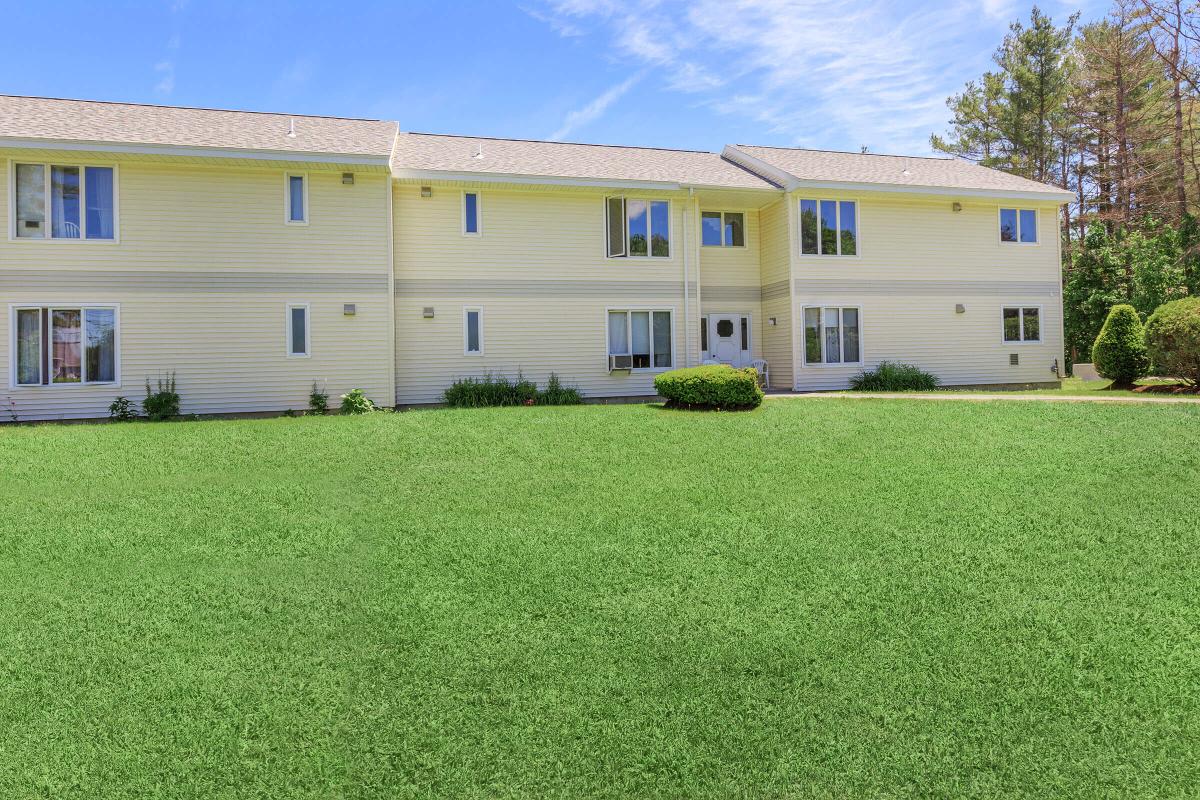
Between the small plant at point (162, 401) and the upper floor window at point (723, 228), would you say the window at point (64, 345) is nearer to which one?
the small plant at point (162, 401)

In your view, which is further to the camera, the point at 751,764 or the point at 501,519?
the point at 501,519

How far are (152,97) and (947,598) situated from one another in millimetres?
21168

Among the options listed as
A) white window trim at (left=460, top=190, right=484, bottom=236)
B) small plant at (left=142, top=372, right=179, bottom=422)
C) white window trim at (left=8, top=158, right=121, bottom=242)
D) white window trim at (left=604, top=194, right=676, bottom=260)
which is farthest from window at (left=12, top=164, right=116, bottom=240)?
white window trim at (left=604, top=194, right=676, bottom=260)

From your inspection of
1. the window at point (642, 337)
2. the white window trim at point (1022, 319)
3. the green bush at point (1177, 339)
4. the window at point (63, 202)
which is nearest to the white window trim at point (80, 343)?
the window at point (63, 202)

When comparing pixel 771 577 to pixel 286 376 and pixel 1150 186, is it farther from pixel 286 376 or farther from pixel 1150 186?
pixel 1150 186

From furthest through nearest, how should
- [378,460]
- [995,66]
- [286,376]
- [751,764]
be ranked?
[995,66]
[286,376]
[378,460]
[751,764]

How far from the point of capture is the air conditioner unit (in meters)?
15.6

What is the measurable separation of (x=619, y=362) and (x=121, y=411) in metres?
9.70

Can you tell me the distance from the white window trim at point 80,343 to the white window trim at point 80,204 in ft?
3.69

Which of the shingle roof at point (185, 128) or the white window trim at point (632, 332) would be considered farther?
the white window trim at point (632, 332)

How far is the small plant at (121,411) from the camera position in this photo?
1233 cm

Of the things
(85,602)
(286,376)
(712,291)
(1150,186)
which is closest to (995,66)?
(1150,186)

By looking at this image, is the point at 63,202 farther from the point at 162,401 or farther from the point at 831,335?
the point at 831,335

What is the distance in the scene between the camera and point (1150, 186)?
2577 cm
